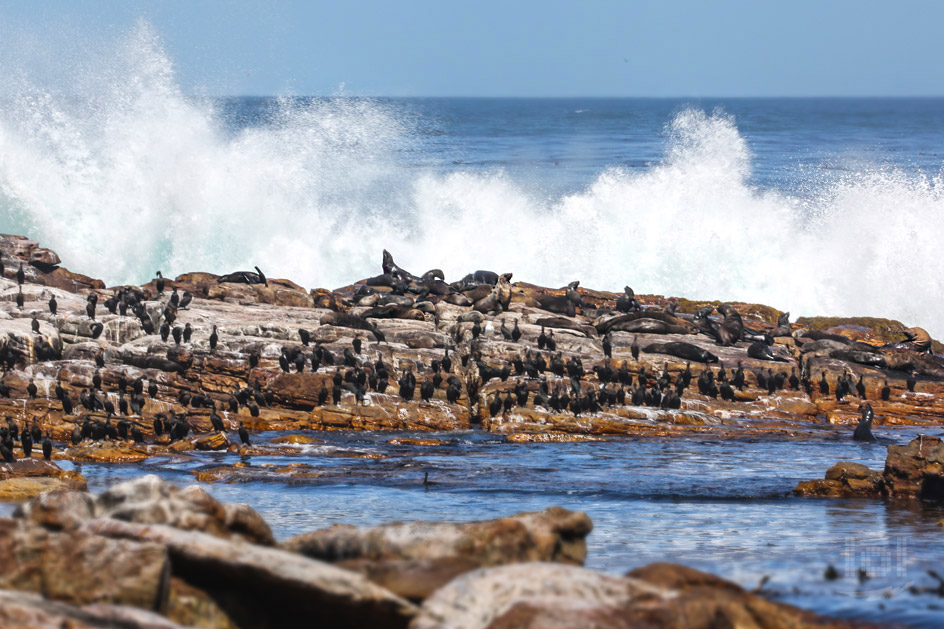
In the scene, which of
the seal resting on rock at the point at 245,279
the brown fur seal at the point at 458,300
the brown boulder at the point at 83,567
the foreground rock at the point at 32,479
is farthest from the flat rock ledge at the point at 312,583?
the seal resting on rock at the point at 245,279

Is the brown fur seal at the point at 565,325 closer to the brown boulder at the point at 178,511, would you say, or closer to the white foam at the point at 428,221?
the white foam at the point at 428,221

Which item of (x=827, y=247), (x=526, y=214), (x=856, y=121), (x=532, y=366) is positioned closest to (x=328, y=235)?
(x=526, y=214)

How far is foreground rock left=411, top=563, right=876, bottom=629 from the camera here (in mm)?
5824

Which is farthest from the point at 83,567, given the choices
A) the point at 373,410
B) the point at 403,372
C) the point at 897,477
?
the point at 403,372

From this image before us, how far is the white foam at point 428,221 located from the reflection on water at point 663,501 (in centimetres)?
1776

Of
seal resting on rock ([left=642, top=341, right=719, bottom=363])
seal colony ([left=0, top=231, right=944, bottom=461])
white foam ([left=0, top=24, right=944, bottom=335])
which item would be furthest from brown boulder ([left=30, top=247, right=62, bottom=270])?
seal resting on rock ([left=642, top=341, right=719, bottom=363])

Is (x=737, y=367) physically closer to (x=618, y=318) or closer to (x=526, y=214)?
(x=618, y=318)

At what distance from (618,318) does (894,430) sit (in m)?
7.22

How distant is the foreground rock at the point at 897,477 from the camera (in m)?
13.4

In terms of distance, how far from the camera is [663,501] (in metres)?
14.0

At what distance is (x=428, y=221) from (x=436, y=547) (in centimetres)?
3722

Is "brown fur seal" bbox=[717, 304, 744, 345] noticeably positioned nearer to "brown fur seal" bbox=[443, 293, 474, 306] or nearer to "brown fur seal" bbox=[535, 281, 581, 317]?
"brown fur seal" bbox=[535, 281, 581, 317]

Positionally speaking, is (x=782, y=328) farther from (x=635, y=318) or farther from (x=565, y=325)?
(x=565, y=325)

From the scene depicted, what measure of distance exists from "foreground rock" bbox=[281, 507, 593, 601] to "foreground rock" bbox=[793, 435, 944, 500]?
24.6ft
